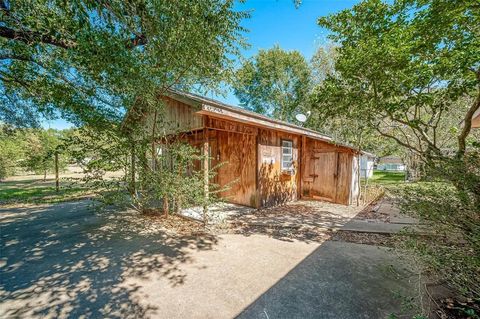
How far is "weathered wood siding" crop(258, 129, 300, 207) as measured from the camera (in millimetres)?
7020

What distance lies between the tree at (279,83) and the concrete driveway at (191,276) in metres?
18.3

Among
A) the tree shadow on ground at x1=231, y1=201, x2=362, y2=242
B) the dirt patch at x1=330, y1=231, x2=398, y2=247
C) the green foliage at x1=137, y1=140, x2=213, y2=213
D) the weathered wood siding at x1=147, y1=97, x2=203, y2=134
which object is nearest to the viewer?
the dirt patch at x1=330, y1=231, x2=398, y2=247

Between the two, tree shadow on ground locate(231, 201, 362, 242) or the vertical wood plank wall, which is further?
the vertical wood plank wall

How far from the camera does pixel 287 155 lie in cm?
823

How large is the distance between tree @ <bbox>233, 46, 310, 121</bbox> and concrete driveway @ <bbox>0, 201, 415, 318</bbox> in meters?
18.3

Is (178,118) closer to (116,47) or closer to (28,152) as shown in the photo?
(116,47)

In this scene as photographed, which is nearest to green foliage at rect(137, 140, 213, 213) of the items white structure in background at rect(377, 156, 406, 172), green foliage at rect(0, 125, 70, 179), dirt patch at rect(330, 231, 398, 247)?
dirt patch at rect(330, 231, 398, 247)

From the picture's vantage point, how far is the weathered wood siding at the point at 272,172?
7.02 m

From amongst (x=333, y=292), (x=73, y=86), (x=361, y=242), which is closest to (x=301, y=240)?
(x=361, y=242)

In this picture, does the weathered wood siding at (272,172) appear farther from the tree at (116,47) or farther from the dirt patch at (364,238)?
the tree at (116,47)

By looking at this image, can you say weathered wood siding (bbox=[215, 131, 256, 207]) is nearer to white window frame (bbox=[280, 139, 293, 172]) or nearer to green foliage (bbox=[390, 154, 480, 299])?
white window frame (bbox=[280, 139, 293, 172])

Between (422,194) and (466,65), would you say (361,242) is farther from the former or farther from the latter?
(466,65)

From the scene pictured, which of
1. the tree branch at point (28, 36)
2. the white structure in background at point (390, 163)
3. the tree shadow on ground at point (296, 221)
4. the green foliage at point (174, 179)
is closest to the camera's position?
the tree branch at point (28, 36)

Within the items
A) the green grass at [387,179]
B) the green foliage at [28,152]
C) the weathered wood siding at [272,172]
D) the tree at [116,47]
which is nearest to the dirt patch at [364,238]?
the weathered wood siding at [272,172]
